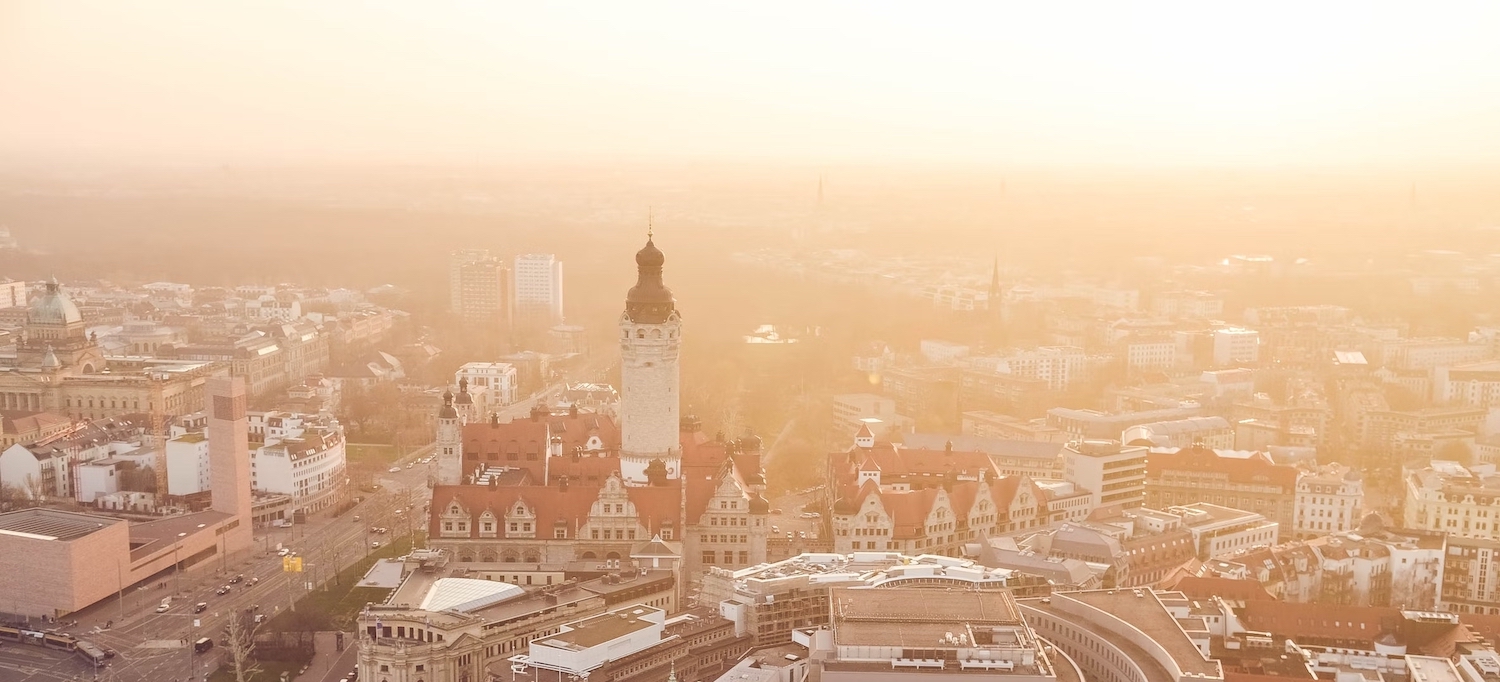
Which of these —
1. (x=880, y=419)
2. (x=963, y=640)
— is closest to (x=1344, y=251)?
(x=880, y=419)

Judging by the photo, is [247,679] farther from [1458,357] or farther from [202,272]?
[202,272]

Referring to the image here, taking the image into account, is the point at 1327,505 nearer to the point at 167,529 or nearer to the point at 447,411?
the point at 447,411

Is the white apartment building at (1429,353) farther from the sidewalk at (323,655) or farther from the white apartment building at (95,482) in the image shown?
the white apartment building at (95,482)

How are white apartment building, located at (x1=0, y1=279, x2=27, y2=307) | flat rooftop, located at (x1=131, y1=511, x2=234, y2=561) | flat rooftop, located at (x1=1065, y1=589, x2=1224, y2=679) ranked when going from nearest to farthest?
flat rooftop, located at (x1=1065, y1=589, x2=1224, y2=679), flat rooftop, located at (x1=131, y1=511, x2=234, y2=561), white apartment building, located at (x1=0, y1=279, x2=27, y2=307)

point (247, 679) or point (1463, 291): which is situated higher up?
point (1463, 291)

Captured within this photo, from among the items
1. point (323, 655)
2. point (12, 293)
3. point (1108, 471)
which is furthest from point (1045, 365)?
point (12, 293)

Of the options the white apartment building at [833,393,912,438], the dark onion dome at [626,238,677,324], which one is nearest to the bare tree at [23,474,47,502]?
the dark onion dome at [626,238,677,324]

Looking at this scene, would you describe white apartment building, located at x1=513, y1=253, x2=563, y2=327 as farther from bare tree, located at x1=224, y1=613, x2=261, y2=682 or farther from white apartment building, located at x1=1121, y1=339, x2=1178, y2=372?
bare tree, located at x1=224, y1=613, x2=261, y2=682
